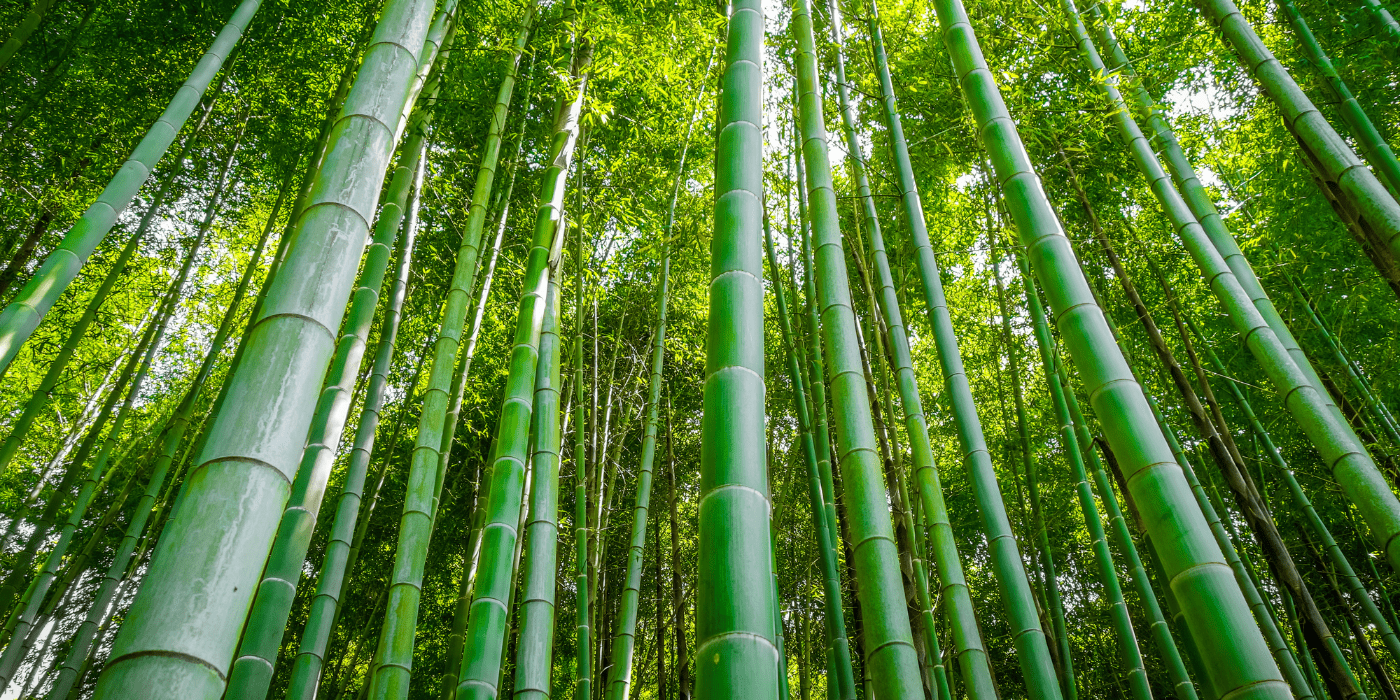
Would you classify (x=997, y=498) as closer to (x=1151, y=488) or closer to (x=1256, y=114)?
(x=1151, y=488)

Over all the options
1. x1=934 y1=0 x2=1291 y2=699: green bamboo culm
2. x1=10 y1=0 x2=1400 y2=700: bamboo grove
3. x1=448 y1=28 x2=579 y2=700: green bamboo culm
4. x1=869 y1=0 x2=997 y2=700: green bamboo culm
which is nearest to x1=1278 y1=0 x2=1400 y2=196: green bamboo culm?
x1=10 y1=0 x2=1400 y2=700: bamboo grove

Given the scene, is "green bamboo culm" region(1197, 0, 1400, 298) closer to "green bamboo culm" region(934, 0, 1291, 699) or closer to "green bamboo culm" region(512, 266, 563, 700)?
"green bamboo culm" region(934, 0, 1291, 699)

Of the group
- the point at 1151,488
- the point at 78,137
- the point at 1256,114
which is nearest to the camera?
the point at 1151,488

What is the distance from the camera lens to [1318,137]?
201 centimetres

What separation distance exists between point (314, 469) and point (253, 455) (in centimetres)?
146

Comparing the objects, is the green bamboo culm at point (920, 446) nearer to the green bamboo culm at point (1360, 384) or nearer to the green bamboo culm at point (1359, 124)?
the green bamboo culm at point (1359, 124)

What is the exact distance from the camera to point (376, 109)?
46.9 inches

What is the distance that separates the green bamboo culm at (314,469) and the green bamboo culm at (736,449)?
2.74ft

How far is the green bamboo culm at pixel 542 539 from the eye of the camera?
1911mm

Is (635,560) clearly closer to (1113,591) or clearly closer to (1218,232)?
(1113,591)

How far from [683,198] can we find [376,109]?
15.0ft

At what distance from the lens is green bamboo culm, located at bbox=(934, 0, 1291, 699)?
980 mm

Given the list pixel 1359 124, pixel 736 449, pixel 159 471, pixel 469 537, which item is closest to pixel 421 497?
pixel 469 537

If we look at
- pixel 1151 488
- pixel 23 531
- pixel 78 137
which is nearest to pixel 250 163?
pixel 78 137
